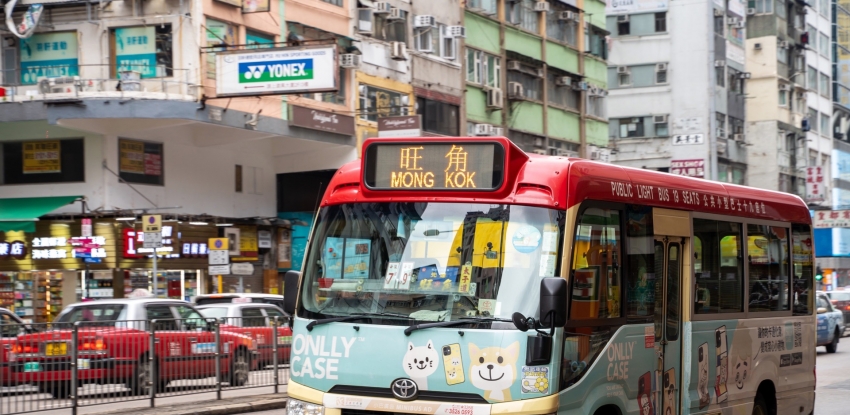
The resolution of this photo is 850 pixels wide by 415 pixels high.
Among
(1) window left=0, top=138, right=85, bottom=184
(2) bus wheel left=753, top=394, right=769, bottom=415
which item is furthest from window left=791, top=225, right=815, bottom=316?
(1) window left=0, top=138, right=85, bottom=184

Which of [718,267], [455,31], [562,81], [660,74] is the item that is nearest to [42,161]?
[455,31]

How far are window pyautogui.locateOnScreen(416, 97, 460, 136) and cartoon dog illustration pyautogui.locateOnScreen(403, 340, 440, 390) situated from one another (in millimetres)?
31183

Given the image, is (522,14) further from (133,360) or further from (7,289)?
(133,360)

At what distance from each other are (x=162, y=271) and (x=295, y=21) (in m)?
7.87

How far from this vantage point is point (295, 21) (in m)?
33.2

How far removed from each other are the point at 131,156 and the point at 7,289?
15.3 feet

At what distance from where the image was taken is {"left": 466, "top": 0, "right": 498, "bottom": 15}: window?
42.3 metres

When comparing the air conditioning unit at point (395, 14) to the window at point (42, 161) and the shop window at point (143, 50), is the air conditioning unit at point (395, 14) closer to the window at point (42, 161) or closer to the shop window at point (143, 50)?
the shop window at point (143, 50)

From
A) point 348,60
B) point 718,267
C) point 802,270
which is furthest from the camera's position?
point 348,60

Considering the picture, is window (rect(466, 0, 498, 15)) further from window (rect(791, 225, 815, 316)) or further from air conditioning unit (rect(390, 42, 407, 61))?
window (rect(791, 225, 815, 316))

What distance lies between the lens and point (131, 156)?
30656 millimetres

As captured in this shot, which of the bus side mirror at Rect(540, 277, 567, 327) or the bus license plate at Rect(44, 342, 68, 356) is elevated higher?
the bus side mirror at Rect(540, 277, 567, 327)

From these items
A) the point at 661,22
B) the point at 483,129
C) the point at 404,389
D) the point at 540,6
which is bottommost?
the point at 404,389

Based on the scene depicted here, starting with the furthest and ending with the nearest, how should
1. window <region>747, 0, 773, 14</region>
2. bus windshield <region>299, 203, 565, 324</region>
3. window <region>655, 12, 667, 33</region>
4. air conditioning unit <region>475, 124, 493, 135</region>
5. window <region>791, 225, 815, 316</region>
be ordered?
window <region>747, 0, 773, 14</region>
window <region>655, 12, 667, 33</region>
air conditioning unit <region>475, 124, 493, 135</region>
window <region>791, 225, 815, 316</region>
bus windshield <region>299, 203, 565, 324</region>
